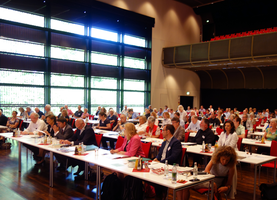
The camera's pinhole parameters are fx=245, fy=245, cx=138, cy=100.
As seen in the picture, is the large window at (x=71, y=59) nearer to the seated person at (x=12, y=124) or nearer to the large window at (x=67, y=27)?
the large window at (x=67, y=27)

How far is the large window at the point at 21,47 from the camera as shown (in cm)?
1191

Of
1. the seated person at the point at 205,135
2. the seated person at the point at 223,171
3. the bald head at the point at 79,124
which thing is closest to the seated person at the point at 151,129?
the seated person at the point at 205,135

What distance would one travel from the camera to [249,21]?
21.4 meters

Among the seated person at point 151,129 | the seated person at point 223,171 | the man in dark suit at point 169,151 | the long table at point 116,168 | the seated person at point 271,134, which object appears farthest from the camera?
the seated person at point 151,129

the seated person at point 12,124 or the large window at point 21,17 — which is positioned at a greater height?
the large window at point 21,17

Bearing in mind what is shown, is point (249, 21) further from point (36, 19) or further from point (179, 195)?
point (179, 195)

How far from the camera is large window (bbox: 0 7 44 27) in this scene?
11.9m

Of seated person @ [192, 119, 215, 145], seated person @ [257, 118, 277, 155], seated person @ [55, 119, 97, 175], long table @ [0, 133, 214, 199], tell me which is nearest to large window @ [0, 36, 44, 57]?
long table @ [0, 133, 214, 199]

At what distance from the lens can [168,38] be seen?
2011 centimetres

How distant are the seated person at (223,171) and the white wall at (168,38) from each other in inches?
592

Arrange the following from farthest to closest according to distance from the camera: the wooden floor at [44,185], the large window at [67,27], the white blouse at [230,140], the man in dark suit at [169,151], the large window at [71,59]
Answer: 1. the large window at [67,27]
2. the large window at [71,59]
3. the white blouse at [230,140]
4. the wooden floor at [44,185]
5. the man in dark suit at [169,151]

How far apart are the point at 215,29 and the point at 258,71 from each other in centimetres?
620

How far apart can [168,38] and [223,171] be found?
57.5ft

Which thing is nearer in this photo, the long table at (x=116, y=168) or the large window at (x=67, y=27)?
the long table at (x=116, y=168)
